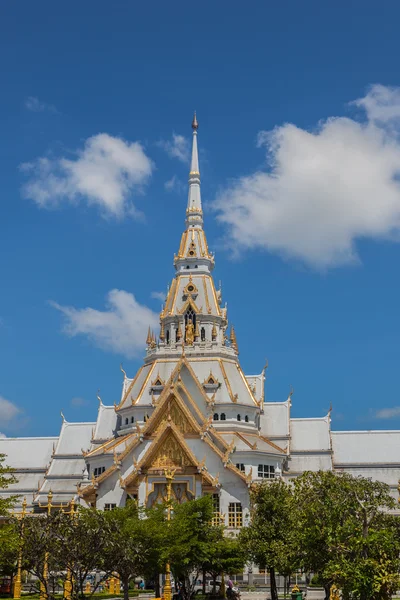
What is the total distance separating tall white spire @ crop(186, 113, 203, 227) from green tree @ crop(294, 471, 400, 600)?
51245 millimetres

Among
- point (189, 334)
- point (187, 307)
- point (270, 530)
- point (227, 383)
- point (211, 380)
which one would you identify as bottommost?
point (270, 530)

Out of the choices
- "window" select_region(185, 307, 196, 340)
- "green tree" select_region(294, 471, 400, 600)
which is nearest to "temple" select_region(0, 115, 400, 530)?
"window" select_region(185, 307, 196, 340)

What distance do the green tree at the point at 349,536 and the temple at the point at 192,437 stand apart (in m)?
23.4

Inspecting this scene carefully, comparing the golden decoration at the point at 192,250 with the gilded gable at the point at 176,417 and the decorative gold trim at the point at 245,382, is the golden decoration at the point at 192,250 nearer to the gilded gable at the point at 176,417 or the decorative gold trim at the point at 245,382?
the decorative gold trim at the point at 245,382

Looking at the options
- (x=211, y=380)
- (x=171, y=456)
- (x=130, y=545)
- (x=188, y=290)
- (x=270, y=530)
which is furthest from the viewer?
(x=188, y=290)

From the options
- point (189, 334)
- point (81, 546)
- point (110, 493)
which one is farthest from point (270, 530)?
point (189, 334)

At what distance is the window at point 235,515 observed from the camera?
6250 cm

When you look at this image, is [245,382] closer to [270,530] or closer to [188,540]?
[270,530]

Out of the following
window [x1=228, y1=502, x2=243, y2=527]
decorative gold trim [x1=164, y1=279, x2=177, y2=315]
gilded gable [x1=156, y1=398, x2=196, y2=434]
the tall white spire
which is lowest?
window [x1=228, y1=502, x2=243, y2=527]

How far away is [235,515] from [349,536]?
32417 mm

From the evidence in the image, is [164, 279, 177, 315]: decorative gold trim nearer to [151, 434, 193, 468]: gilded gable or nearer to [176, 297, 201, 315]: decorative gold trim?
[176, 297, 201, 315]: decorative gold trim

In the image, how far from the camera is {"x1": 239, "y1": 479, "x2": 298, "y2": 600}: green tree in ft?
145

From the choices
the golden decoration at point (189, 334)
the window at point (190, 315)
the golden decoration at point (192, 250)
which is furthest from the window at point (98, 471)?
the golden decoration at point (192, 250)

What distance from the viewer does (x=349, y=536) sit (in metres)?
31.4
